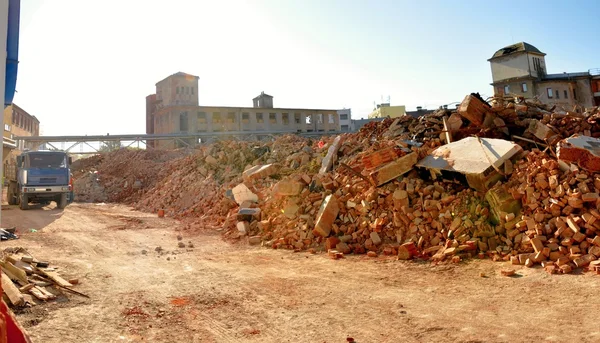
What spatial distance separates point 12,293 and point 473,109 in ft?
33.2

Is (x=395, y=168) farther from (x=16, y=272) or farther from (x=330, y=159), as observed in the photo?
(x=16, y=272)

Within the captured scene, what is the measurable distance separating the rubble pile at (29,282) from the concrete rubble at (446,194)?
4400 mm

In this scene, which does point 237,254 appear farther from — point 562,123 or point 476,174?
point 562,123

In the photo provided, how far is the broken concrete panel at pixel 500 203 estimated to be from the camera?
22.4 ft

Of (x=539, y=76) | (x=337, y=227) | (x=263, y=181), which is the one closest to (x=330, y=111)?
(x=539, y=76)

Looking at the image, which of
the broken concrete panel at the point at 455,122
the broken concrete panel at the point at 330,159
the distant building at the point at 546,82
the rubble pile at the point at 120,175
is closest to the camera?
the broken concrete panel at the point at 455,122

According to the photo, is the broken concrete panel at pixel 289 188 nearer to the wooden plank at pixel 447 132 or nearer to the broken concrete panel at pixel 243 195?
the broken concrete panel at pixel 243 195

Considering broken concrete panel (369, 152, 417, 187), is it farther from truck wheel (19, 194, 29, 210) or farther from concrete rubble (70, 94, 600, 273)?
truck wheel (19, 194, 29, 210)

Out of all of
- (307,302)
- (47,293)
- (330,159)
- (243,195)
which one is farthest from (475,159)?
(47,293)

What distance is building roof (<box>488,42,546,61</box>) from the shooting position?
44.8 meters

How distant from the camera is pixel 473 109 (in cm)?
938

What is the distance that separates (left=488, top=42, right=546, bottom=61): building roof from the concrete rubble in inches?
1656

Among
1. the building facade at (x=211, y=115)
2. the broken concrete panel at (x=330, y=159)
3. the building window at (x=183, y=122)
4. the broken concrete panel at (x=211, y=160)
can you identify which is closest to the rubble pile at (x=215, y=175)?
the broken concrete panel at (x=211, y=160)

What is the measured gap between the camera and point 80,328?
4109 millimetres
